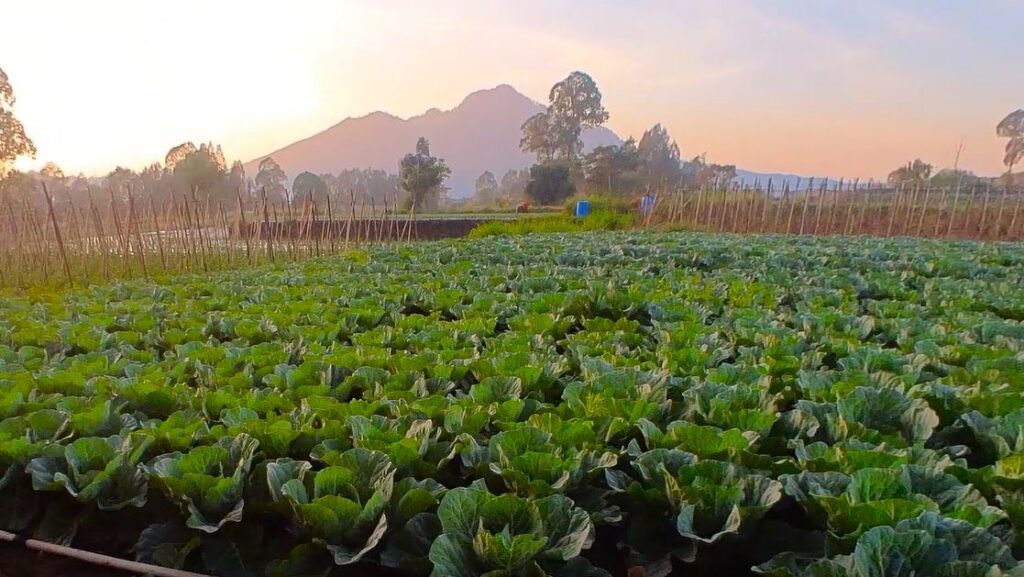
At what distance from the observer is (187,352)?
2361 millimetres

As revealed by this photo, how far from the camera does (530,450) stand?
1327 millimetres

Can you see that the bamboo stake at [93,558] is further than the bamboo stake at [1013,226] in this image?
No

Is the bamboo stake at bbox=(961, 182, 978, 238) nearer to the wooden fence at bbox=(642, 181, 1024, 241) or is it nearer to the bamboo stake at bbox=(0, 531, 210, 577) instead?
the wooden fence at bbox=(642, 181, 1024, 241)

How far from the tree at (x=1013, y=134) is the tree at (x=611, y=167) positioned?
32.1 m

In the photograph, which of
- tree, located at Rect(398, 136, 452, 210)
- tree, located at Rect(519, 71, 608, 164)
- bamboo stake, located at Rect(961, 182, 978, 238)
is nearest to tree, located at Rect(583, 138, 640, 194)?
tree, located at Rect(398, 136, 452, 210)

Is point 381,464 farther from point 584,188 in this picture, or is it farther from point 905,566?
point 584,188

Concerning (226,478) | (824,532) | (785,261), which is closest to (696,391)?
(824,532)

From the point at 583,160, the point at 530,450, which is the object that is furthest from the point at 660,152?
the point at 530,450

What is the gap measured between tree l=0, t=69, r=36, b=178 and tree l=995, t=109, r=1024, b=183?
66897mm

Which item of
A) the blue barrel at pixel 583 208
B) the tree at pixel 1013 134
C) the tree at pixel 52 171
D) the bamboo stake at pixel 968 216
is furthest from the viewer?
the tree at pixel 1013 134

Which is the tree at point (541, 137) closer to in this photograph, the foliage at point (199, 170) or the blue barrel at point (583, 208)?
the foliage at point (199, 170)

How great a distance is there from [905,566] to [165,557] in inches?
51.6

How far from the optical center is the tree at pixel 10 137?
2483cm

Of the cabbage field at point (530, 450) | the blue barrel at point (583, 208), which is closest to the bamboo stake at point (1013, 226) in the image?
the blue barrel at point (583, 208)
